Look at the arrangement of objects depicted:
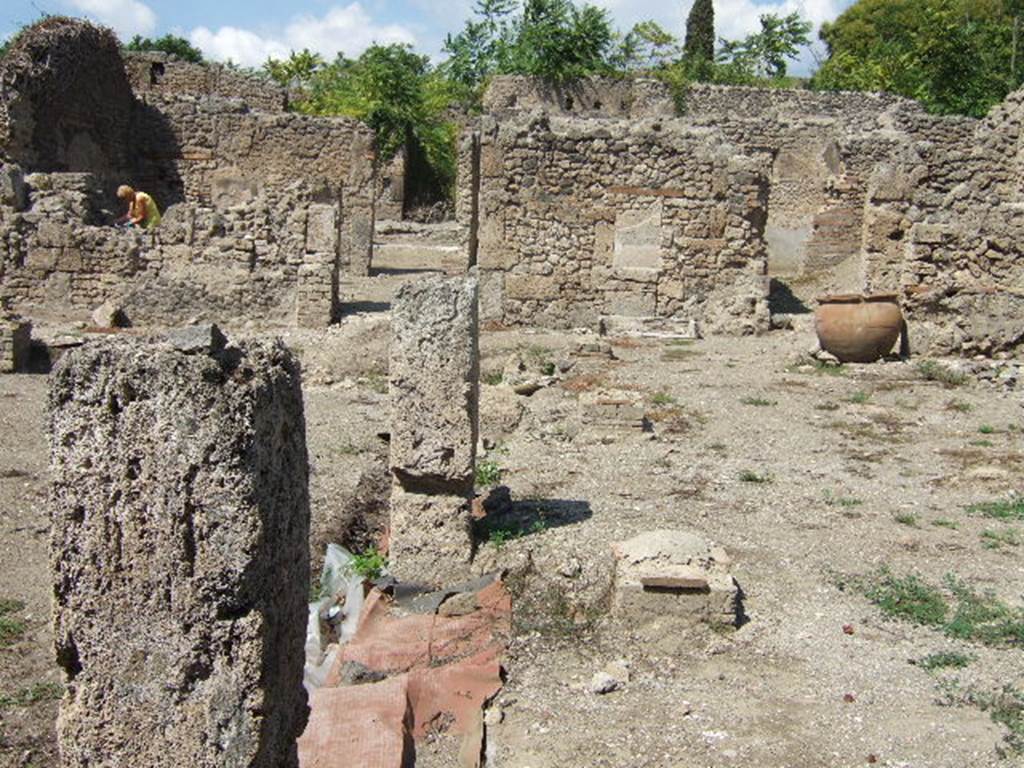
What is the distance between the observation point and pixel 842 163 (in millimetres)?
20953

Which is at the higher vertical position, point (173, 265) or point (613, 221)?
point (613, 221)

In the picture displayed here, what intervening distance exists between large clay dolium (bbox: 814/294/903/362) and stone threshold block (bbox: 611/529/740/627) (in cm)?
739

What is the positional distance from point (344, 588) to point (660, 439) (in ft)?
12.6

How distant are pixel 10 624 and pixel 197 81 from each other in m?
22.9

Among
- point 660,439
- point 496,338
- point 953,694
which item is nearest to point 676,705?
point 953,694

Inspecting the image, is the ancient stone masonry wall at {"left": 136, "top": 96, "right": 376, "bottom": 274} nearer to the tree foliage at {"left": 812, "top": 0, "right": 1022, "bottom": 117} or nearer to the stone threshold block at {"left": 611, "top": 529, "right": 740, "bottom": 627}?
the tree foliage at {"left": 812, "top": 0, "right": 1022, "bottom": 117}

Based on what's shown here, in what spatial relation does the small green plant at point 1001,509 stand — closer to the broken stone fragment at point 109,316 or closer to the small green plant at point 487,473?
the small green plant at point 487,473

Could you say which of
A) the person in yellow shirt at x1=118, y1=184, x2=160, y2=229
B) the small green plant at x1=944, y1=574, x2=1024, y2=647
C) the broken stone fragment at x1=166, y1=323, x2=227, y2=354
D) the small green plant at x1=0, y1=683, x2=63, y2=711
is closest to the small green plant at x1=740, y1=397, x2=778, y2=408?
the small green plant at x1=944, y1=574, x2=1024, y2=647

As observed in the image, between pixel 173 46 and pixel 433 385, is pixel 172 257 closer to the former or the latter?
pixel 433 385

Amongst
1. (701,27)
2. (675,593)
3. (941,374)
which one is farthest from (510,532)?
(701,27)

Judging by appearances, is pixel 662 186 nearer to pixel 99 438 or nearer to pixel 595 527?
pixel 595 527

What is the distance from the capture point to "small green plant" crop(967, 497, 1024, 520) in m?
7.11

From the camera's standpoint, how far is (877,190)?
14.9 metres

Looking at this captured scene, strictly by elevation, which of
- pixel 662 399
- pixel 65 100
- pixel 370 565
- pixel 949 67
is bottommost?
pixel 370 565
